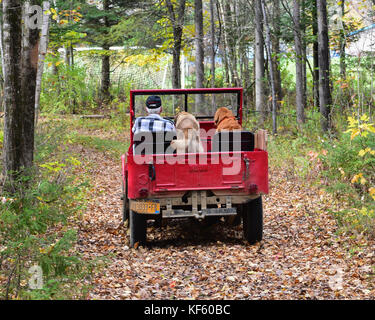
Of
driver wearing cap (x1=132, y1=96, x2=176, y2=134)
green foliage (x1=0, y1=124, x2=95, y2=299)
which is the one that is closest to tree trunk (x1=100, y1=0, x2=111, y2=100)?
driver wearing cap (x1=132, y1=96, x2=176, y2=134)

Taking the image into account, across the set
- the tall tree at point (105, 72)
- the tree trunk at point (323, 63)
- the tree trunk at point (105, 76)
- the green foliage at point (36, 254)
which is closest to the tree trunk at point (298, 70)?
the tree trunk at point (323, 63)

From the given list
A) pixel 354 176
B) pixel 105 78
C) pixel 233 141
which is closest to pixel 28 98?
pixel 233 141

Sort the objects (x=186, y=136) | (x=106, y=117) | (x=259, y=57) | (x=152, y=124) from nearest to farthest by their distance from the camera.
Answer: (x=152, y=124), (x=186, y=136), (x=259, y=57), (x=106, y=117)

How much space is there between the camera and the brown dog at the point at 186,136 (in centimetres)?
Answer: 801

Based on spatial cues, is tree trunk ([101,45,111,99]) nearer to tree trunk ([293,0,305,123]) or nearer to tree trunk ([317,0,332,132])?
tree trunk ([293,0,305,123])

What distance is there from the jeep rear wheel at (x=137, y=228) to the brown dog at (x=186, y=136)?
44.5 inches

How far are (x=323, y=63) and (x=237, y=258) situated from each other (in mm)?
9046

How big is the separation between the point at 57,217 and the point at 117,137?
16389 mm

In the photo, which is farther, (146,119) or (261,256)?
(146,119)

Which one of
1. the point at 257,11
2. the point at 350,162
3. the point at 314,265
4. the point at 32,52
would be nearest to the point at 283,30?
the point at 257,11

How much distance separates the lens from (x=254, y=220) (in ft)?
26.3

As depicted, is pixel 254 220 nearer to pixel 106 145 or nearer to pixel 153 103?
pixel 153 103

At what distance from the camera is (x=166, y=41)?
76.1 ft
